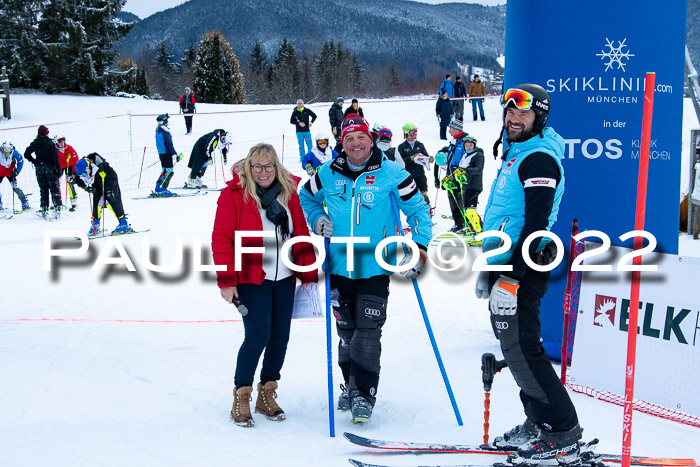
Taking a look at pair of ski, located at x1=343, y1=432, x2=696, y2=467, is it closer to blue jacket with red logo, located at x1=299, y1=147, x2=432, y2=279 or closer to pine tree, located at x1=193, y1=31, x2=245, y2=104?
blue jacket with red logo, located at x1=299, y1=147, x2=432, y2=279

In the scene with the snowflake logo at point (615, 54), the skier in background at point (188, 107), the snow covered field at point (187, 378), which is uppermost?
the skier in background at point (188, 107)

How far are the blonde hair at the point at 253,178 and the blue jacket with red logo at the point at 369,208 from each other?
0.27 m

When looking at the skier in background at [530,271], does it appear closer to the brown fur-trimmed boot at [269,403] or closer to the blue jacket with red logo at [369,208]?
the blue jacket with red logo at [369,208]

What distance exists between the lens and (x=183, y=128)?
2572 centimetres

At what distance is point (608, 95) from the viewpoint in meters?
4.93

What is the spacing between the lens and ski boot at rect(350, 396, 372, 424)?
3.89 m

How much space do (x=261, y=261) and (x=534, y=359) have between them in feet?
5.37

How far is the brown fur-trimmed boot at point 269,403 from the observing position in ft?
13.3

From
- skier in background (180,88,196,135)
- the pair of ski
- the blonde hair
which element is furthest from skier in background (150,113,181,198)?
the pair of ski

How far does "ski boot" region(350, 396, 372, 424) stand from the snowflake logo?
10.3 ft

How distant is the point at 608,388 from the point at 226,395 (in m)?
2.62

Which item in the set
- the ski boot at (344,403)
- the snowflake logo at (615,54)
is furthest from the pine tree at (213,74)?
the ski boot at (344,403)

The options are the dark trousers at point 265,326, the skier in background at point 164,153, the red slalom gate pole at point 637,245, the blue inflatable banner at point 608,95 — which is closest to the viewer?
the red slalom gate pole at point 637,245

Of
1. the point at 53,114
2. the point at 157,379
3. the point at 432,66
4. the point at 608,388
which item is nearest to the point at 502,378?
the point at 608,388
